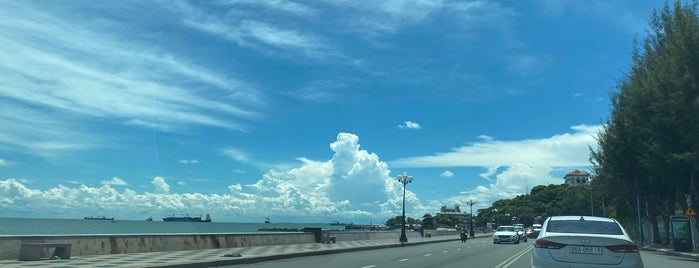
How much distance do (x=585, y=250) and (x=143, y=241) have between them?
701 inches

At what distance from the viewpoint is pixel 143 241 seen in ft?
77.2

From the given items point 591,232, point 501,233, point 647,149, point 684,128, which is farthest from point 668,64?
point 501,233

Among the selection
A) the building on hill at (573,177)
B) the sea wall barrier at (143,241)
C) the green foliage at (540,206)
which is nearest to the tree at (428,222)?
the green foliage at (540,206)

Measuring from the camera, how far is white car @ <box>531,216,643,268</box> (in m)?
11.3

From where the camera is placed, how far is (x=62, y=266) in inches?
623

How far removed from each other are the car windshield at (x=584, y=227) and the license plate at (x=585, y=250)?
0.72 m

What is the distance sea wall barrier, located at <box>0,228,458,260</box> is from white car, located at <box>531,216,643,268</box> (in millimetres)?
15188

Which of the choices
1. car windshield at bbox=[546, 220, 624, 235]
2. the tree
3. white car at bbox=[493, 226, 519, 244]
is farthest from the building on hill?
car windshield at bbox=[546, 220, 624, 235]

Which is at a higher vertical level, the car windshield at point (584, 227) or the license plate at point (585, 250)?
the car windshield at point (584, 227)

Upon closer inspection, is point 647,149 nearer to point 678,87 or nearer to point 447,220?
point 678,87

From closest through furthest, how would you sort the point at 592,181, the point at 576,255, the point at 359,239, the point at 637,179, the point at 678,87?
the point at 576,255
the point at 678,87
the point at 637,179
the point at 359,239
the point at 592,181

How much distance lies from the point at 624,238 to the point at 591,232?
0.71 metres

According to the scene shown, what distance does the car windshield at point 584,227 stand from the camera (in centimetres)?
1221

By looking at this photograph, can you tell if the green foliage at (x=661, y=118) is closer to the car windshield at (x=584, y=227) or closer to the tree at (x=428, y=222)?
the car windshield at (x=584, y=227)
